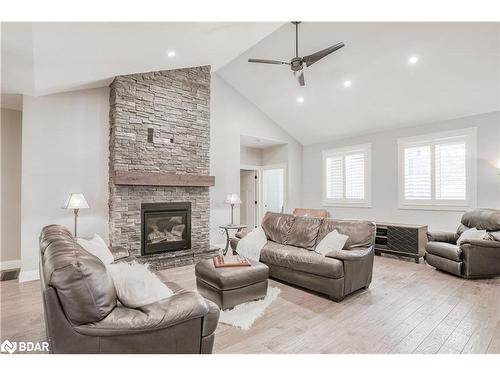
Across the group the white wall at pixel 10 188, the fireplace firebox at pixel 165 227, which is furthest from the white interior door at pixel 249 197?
the white wall at pixel 10 188

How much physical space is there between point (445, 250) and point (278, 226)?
8.56ft

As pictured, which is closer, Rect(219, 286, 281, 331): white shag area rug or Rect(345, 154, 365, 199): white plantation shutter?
Rect(219, 286, 281, 331): white shag area rug

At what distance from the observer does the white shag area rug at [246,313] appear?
2.56 metres

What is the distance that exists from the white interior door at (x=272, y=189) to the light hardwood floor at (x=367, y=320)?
4500 mm

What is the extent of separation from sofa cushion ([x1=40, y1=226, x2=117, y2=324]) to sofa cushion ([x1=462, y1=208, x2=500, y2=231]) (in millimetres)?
5215

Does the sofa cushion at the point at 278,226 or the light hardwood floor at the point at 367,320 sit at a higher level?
the sofa cushion at the point at 278,226

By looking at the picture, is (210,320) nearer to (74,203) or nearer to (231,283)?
(231,283)

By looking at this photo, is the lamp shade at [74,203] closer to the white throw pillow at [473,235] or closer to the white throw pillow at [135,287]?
the white throw pillow at [135,287]

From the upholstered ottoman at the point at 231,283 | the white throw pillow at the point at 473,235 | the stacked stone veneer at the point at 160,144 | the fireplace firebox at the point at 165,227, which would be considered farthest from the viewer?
the fireplace firebox at the point at 165,227

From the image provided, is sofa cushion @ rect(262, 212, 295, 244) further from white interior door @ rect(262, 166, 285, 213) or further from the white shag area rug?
white interior door @ rect(262, 166, 285, 213)

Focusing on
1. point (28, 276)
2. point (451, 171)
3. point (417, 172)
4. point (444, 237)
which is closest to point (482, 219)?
point (444, 237)

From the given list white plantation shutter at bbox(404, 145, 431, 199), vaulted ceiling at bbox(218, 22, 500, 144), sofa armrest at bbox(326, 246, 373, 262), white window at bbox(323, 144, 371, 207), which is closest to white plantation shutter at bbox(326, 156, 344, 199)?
white window at bbox(323, 144, 371, 207)

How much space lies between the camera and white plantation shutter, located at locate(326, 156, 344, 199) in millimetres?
7051
